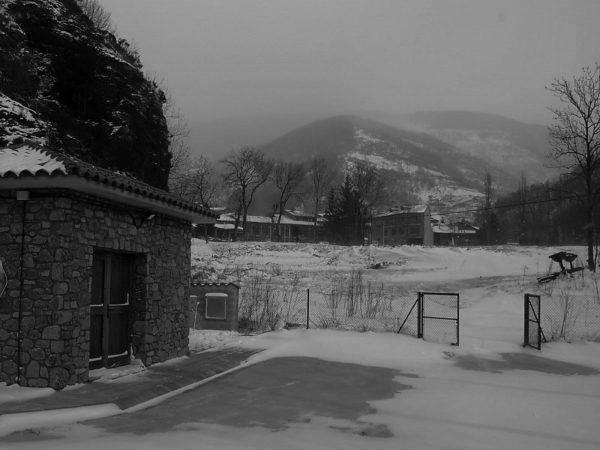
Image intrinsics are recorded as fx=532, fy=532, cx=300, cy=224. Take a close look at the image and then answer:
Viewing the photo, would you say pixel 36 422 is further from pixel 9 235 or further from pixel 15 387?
pixel 9 235

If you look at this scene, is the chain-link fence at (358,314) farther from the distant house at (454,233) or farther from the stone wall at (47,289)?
the distant house at (454,233)

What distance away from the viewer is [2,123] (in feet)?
37.6

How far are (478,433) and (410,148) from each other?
176 meters

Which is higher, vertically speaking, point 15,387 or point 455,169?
point 455,169

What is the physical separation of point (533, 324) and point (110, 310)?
11.3 m

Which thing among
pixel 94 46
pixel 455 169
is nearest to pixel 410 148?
pixel 455 169

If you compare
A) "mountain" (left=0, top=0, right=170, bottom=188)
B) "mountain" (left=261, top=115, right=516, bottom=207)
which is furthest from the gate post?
"mountain" (left=261, top=115, right=516, bottom=207)

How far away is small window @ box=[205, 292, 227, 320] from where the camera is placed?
15805 millimetres

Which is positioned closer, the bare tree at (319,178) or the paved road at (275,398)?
the paved road at (275,398)

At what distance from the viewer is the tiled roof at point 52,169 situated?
24.1 ft

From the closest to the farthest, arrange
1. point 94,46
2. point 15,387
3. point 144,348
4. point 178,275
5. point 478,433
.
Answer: point 478,433, point 15,387, point 144,348, point 178,275, point 94,46

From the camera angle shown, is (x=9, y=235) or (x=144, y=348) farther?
(x=144, y=348)

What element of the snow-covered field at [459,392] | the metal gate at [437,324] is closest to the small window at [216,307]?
the snow-covered field at [459,392]

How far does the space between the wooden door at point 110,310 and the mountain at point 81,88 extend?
21.8ft
